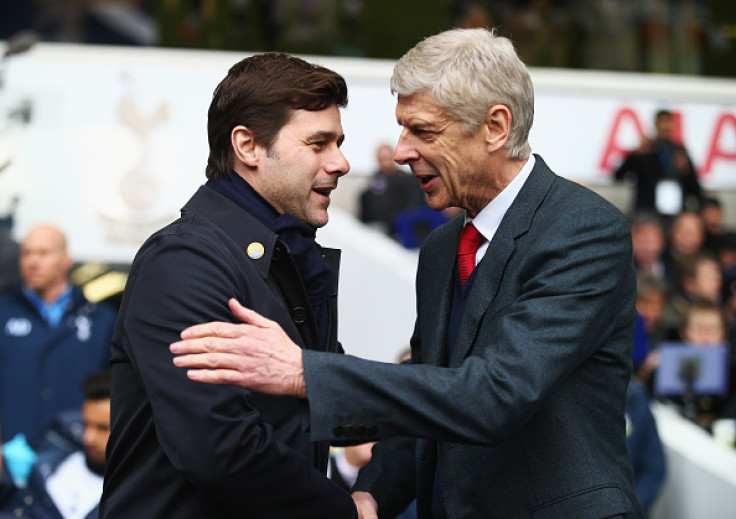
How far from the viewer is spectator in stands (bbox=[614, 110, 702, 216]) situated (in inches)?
455

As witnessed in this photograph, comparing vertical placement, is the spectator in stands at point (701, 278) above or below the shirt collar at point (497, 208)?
below

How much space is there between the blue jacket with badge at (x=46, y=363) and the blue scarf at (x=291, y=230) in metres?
4.51

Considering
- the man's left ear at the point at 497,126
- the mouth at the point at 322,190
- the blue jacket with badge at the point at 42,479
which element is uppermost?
the man's left ear at the point at 497,126

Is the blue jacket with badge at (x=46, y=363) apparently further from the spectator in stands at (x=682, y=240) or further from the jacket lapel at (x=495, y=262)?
the spectator in stands at (x=682, y=240)

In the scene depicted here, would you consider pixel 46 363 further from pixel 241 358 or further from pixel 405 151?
pixel 241 358

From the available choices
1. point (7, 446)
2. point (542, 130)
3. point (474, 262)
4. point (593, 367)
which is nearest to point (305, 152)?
point (474, 262)

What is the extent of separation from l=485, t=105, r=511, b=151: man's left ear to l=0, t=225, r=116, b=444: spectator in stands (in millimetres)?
4732

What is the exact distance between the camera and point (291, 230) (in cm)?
248

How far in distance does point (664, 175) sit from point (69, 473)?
8717 millimetres

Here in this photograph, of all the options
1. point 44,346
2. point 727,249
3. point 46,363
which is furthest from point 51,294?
point 727,249

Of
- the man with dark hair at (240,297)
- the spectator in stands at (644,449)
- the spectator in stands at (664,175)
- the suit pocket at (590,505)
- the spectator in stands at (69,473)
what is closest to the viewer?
the man with dark hair at (240,297)

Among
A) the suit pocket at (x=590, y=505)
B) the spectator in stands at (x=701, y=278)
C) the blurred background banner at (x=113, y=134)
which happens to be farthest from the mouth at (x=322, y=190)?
the blurred background banner at (x=113, y=134)

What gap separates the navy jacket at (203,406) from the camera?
7.00ft

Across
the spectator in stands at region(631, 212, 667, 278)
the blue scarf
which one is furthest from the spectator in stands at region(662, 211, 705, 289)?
the blue scarf
